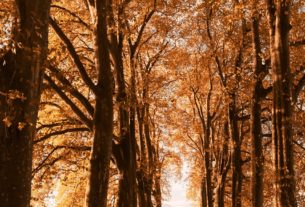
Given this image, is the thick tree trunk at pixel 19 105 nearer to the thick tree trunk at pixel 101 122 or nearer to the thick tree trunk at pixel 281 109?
the thick tree trunk at pixel 101 122

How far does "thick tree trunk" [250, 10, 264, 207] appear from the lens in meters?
14.0

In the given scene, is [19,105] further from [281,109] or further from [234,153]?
[234,153]

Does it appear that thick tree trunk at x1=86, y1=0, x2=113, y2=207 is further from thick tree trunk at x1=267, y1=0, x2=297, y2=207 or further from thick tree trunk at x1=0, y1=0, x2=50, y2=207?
thick tree trunk at x1=0, y1=0, x2=50, y2=207

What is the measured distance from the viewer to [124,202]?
1344 centimetres

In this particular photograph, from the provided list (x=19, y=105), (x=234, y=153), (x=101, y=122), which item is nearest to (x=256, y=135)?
(x=234, y=153)

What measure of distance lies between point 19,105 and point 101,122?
16.5 ft

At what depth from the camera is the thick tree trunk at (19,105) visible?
18.0ft

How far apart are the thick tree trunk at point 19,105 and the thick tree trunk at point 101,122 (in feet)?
15.5

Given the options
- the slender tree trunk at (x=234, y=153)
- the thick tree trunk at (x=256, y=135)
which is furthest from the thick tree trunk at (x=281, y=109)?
the slender tree trunk at (x=234, y=153)

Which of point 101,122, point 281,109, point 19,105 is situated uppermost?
point 281,109

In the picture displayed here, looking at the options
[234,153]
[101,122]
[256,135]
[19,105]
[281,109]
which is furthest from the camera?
[234,153]

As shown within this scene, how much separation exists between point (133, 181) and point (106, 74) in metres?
4.27

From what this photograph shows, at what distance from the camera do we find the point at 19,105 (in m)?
5.67

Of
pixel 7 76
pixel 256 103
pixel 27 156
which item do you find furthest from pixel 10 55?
pixel 256 103
